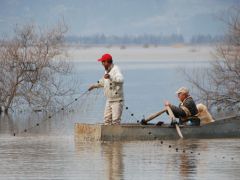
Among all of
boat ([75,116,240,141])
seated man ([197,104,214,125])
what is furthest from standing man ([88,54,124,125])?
seated man ([197,104,214,125])

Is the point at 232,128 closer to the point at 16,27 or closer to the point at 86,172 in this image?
the point at 86,172

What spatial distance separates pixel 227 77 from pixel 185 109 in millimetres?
8336

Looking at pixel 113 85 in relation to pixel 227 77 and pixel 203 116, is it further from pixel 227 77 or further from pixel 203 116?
pixel 227 77

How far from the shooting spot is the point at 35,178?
1667 centimetres

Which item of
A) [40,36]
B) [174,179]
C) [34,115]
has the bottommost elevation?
[174,179]

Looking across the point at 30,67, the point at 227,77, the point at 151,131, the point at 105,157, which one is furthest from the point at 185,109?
the point at 30,67

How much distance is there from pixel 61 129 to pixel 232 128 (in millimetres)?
4977

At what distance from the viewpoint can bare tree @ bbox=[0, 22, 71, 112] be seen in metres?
32.2

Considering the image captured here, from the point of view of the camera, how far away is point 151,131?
22.2 m

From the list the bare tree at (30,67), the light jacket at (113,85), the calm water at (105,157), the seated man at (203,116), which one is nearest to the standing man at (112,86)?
the light jacket at (113,85)

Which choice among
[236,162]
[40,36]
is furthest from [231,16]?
[236,162]

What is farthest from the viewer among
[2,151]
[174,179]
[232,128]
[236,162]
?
[232,128]

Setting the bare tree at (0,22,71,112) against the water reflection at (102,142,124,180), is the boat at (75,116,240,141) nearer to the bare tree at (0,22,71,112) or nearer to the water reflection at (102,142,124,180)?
the water reflection at (102,142,124,180)

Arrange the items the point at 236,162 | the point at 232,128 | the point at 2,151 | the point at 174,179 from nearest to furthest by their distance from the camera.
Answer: the point at 174,179 → the point at 236,162 → the point at 2,151 → the point at 232,128
